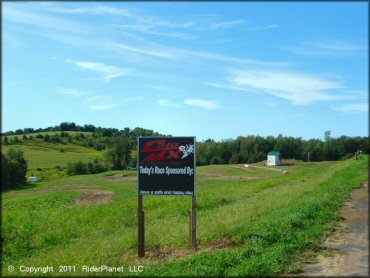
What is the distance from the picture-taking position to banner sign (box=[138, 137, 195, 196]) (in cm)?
1033

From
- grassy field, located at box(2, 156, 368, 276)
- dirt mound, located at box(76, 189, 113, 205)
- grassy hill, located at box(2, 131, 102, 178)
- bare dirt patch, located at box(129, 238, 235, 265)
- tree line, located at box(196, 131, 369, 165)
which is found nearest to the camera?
grassy field, located at box(2, 156, 368, 276)

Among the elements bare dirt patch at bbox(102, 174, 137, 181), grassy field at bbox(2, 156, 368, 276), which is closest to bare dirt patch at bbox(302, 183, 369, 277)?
grassy field at bbox(2, 156, 368, 276)

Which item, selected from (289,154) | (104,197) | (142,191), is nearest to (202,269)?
(142,191)

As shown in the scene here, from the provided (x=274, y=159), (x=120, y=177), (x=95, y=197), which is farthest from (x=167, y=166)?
(x=274, y=159)

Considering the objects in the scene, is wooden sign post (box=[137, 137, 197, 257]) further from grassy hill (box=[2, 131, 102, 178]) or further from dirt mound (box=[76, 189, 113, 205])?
grassy hill (box=[2, 131, 102, 178])

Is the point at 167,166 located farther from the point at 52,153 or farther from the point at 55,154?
the point at 55,154

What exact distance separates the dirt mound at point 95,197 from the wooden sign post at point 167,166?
24.7 m

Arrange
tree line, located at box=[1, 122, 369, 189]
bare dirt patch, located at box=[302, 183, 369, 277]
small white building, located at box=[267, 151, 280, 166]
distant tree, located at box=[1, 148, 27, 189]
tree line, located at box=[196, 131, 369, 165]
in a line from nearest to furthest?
distant tree, located at box=[1, 148, 27, 189]
bare dirt patch, located at box=[302, 183, 369, 277]
tree line, located at box=[1, 122, 369, 189]
small white building, located at box=[267, 151, 280, 166]
tree line, located at box=[196, 131, 369, 165]

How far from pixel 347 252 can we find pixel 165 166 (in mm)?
4488

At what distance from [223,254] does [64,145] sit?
86.1 metres

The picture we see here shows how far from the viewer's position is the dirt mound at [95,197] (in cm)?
3564

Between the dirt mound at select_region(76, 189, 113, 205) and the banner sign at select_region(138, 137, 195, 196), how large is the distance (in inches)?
972

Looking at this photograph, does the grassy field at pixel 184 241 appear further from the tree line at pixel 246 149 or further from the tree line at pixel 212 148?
the tree line at pixel 246 149

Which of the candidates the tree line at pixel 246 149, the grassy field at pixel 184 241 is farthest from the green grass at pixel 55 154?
the grassy field at pixel 184 241
